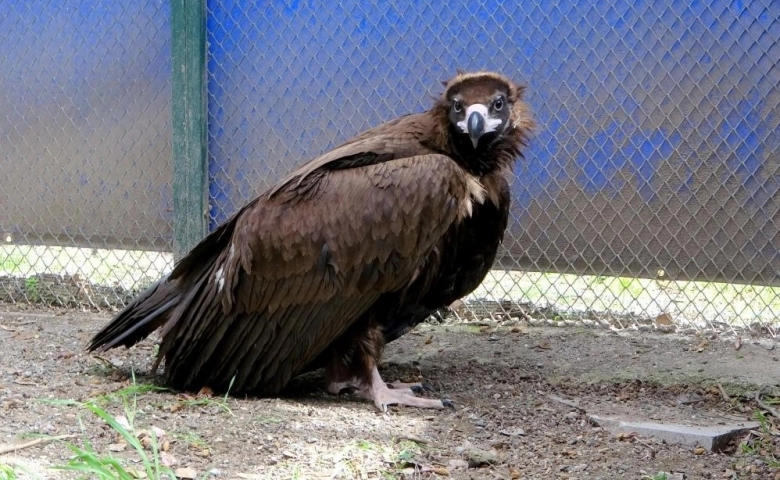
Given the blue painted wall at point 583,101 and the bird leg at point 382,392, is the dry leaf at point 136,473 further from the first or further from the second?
the blue painted wall at point 583,101

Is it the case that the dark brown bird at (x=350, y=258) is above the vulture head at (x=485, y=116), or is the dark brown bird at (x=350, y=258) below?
below

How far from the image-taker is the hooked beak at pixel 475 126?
164 inches

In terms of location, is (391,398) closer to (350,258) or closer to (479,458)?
(350,258)

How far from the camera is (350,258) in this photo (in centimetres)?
408

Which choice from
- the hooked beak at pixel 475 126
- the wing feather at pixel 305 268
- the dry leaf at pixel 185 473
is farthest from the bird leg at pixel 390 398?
the dry leaf at pixel 185 473

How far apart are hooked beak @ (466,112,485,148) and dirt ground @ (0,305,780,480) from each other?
4.18ft

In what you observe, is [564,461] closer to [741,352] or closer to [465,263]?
[465,263]

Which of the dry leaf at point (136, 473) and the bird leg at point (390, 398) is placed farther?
the bird leg at point (390, 398)

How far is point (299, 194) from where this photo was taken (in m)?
4.21

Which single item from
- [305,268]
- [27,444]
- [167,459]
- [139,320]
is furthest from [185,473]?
[139,320]

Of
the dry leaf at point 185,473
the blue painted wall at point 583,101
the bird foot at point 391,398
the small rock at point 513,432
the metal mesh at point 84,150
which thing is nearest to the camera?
the dry leaf at point 185,473

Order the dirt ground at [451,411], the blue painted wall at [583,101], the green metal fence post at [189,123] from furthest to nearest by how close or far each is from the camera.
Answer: the green metal fence post at [189,123] → the blue painted wall at [583,101] → the dirt ground at [451,411]

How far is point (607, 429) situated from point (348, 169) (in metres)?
1.64

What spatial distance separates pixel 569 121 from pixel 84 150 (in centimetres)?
352
